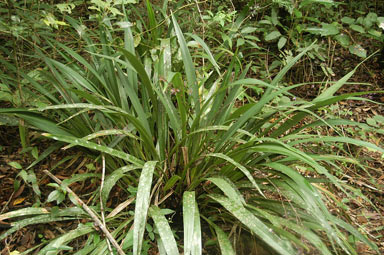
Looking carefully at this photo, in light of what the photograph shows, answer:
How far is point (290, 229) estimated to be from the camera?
123 centimetres

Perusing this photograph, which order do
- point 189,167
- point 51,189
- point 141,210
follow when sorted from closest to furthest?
point 141,210 < point 189,167 < point 51,189

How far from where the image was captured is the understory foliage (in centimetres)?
118

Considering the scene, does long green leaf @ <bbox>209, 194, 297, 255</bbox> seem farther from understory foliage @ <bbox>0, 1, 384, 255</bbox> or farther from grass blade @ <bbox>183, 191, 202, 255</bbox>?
grass blade @ <bbox>183, 191, 202, 255</bbox>

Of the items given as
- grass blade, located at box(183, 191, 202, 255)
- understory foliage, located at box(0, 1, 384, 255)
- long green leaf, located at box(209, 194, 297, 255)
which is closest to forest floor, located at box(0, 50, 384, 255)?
understory foliage, located at box(0, 1, 384, 255)

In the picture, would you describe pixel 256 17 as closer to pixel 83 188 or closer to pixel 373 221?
pixel 373 221

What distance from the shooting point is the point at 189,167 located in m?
1.49

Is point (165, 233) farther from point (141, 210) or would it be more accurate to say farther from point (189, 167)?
point (189, 167)

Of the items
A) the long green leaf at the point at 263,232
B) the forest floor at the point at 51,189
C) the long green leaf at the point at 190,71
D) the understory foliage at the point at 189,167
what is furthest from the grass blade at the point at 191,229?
the forest floor at the point at 51,189

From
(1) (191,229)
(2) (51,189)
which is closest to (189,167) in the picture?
(1) (191,229)

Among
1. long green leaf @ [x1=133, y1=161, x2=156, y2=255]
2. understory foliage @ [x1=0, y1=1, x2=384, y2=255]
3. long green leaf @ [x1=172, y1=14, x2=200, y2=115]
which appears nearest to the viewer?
long green leaf @ [x1=133, y1=161, x2=156, y2=255]

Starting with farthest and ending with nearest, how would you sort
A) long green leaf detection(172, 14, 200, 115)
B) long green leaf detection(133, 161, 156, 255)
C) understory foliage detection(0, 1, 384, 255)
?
1. long green leaf detection(172, 14, 200, 115)
2. understory foliage detection(0, 1, 384, 255)
3. long green leaf detection(133, 161, 156, 255)

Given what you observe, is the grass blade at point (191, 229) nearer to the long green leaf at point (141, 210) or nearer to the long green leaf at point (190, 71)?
the long green leaf at point (141, 210)

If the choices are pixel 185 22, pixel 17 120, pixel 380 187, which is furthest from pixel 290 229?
pixel 185 22

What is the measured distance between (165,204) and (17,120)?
0.85m
